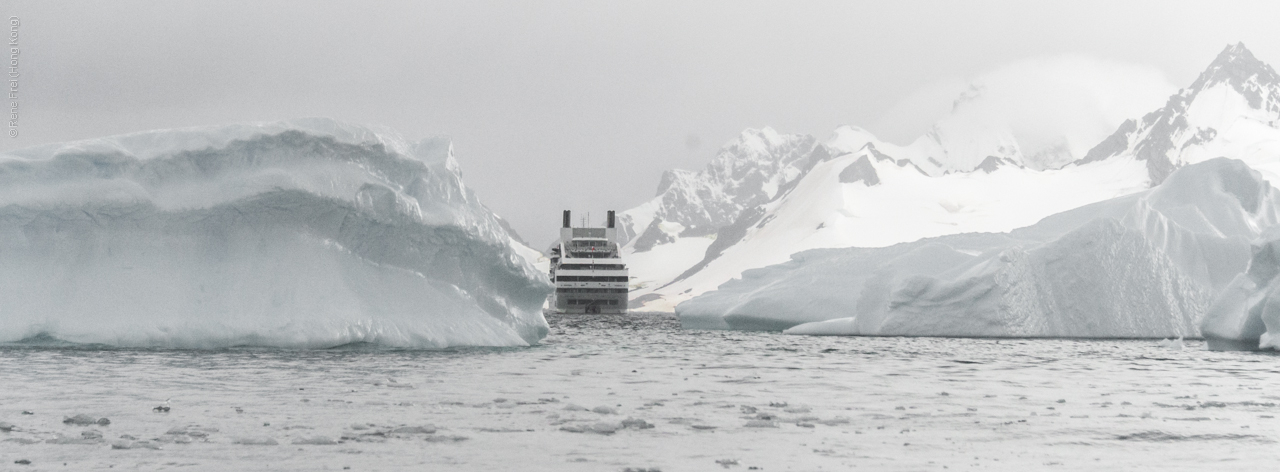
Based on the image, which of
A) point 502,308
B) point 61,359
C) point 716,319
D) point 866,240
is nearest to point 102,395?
point 61,359

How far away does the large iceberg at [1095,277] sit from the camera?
3347 centimetres

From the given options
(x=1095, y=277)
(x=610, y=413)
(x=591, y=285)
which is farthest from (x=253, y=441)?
(x=591, y=285)

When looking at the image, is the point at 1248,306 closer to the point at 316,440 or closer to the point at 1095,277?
the point at 1095,277

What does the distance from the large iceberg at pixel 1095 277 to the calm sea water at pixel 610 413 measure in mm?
10886

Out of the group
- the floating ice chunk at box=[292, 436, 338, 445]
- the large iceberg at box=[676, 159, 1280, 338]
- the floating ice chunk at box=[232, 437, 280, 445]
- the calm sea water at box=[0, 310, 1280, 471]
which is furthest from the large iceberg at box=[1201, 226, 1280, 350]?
the floating ice chunk at box=[232, 437, 280, 445]

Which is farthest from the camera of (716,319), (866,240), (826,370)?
(866,240)

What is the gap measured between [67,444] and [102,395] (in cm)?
438

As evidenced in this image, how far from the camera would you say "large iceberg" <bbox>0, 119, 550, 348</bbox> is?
21281 millimetres

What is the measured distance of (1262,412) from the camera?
13.5 meters

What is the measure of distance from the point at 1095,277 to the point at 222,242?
25.0 metres

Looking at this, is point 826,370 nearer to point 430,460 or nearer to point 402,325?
point 402,325

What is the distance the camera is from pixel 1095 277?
33406 millimetres

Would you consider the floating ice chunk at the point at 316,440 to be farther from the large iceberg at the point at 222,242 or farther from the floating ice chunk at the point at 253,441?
the large iceberg at the point at 222,242

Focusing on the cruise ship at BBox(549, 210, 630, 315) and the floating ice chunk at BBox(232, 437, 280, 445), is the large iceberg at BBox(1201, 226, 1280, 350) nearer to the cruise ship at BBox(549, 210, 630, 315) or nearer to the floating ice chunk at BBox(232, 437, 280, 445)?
the floating ice chunk at BBox(232, 437, 280, 445)
